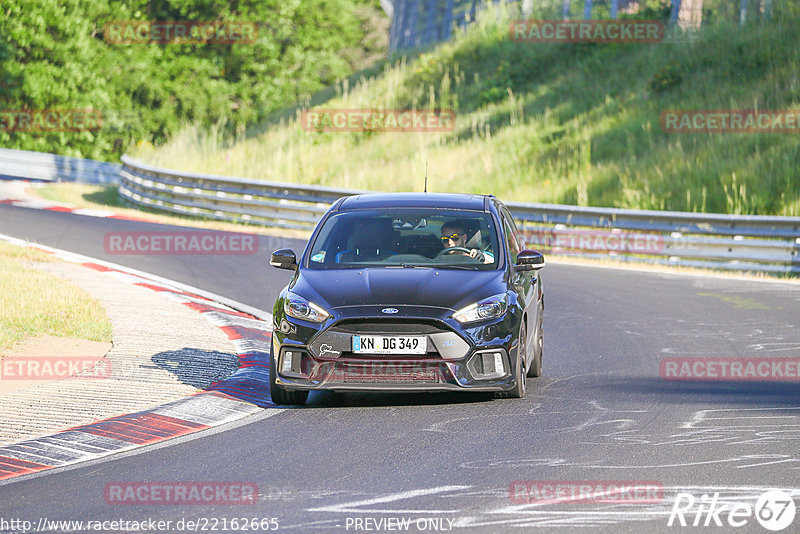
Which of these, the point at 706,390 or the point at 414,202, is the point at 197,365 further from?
the point at 706,390

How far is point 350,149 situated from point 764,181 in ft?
48.6

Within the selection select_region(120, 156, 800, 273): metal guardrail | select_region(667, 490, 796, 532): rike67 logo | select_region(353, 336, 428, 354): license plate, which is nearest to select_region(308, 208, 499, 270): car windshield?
select_region(353, 336, 428, 354): license plate

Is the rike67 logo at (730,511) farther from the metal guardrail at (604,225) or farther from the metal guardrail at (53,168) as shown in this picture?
the metal guardrail at (53,168)

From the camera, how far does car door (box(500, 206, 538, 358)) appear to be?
9.90 m

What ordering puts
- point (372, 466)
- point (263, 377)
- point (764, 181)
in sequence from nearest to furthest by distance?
point (372, 466), point (263, 377), point (764, 181)

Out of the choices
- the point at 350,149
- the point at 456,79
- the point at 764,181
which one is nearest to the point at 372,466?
the point at 764,181

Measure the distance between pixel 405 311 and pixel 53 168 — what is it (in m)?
38.1

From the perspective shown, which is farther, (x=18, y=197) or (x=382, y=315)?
(x=18, y=197)

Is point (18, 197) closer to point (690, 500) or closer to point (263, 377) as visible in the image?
point (263, 377)

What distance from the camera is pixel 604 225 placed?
71.2 feet

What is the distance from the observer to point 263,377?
10.5 m

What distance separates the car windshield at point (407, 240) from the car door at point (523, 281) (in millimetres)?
197

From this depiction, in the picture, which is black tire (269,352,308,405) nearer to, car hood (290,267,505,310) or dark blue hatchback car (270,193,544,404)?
dark blue hatchback car (270,193,544,404)

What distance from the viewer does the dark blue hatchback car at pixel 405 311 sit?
8.90m
